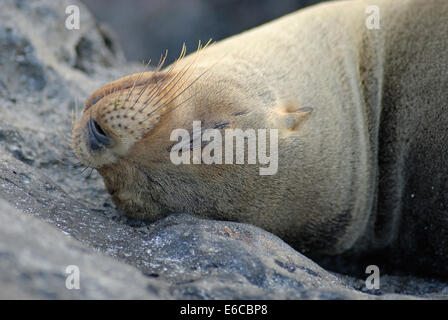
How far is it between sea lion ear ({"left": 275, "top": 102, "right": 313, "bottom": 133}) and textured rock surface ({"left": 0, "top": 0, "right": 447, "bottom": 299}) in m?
0.52

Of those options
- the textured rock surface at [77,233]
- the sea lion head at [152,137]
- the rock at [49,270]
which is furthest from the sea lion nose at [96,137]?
the rock at [49,270]

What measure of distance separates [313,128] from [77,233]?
126 cm

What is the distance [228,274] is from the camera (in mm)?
1821

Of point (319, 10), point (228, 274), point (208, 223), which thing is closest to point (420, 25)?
point (319, 10)

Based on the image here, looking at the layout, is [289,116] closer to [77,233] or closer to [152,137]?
[152,137]

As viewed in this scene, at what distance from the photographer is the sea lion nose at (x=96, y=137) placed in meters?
2.25

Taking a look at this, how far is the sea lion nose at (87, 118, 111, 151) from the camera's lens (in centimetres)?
225

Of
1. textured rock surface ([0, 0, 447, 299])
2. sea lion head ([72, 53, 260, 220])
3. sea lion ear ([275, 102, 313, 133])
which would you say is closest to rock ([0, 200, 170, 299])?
textured rock surface ([0, 0, 447, 299])

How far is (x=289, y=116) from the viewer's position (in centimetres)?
246

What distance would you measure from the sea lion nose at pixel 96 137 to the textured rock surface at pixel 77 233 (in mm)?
324

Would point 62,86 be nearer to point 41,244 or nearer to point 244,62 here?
point 244,62

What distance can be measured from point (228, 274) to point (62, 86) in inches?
99.2
